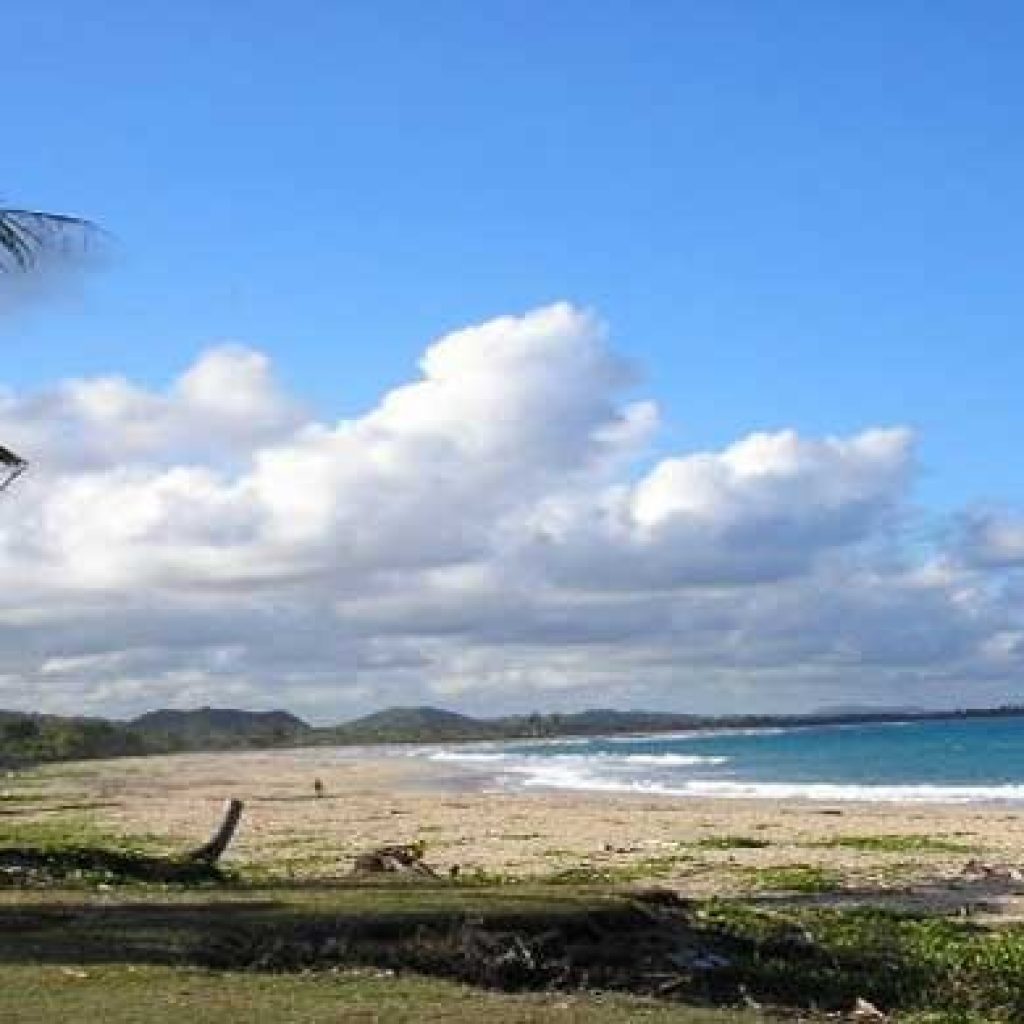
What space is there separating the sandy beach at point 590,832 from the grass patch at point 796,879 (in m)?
0.18

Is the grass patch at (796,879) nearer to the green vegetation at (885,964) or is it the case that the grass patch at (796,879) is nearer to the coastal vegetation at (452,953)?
the coastal vegetation at (452,953)

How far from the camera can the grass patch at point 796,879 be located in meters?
26.7

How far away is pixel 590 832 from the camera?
4181cm

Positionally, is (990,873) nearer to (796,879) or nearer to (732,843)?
(796,879)

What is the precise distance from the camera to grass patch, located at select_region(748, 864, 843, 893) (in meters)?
26.7

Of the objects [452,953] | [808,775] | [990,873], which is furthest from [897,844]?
[808,775]

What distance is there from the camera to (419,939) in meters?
15.3

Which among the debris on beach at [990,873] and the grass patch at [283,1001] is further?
the debris on beach at [990,873]

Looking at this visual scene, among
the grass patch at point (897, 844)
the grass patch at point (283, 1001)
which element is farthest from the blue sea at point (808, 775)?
the grass patch at point (283, 1001)

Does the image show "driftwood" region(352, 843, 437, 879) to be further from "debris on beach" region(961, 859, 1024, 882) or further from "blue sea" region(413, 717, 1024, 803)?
"blue sea" region(413, 717, 1024, 803)

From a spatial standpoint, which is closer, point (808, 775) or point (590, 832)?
point (590, 832)

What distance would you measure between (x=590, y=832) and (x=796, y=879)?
14.3m

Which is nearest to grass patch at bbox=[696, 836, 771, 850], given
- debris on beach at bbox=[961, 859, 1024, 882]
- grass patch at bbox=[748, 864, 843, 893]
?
grass patch at bbox=[748, 864, 843, 893]

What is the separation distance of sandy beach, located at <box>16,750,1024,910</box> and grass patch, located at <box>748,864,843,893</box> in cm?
18
